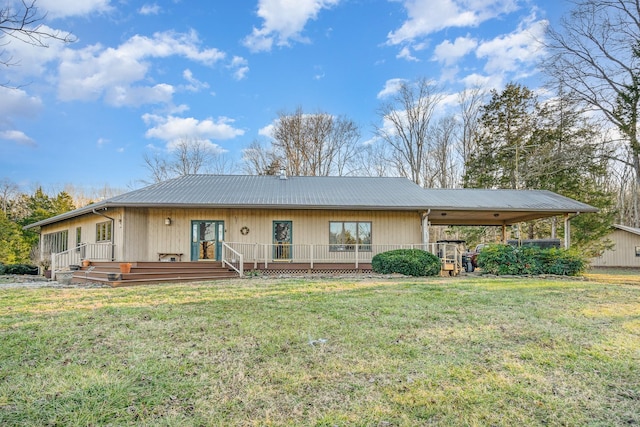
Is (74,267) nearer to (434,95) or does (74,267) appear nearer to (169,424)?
(169,424)

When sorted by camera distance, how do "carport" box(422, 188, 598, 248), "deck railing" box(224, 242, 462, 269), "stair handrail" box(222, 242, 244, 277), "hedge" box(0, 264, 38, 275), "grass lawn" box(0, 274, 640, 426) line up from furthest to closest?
"hedge" box(0, 264, 38, 275) → "carport" box(422, 188, 598, 248) → "deck railing" box(224, 242, 462, 269) → "stair handrail" box(222, 242, 244, 277) → "grass lawn" box(0, 274, 640, 426)

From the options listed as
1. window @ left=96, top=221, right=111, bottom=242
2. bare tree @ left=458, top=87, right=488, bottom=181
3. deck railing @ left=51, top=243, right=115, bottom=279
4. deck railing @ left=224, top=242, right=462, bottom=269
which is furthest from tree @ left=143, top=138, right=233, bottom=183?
bare tree @ left=458, top=87, right=488, bottom=181

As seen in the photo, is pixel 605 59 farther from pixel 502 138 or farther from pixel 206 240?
pixel 206 240

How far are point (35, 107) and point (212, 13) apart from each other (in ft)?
29.4

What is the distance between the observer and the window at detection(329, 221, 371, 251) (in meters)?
14.8

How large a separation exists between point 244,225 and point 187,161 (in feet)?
59.3

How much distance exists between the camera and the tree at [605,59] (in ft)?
48.3

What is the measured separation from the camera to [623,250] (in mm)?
20734

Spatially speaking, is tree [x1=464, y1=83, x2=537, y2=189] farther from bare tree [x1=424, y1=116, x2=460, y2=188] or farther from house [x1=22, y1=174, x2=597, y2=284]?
house [x1=22, y1=174, x2=597, y2=284]

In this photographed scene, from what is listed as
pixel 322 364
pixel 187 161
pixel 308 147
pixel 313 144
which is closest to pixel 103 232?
pixel 322 364

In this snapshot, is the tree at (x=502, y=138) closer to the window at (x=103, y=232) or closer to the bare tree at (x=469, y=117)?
the bare tree at (x=469, y=117)

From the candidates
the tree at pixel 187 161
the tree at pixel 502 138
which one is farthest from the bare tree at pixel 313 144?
the tree at pixel 502 138

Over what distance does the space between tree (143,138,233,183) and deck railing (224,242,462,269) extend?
57.7 feet

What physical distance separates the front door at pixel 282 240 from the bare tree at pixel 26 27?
10912mm
